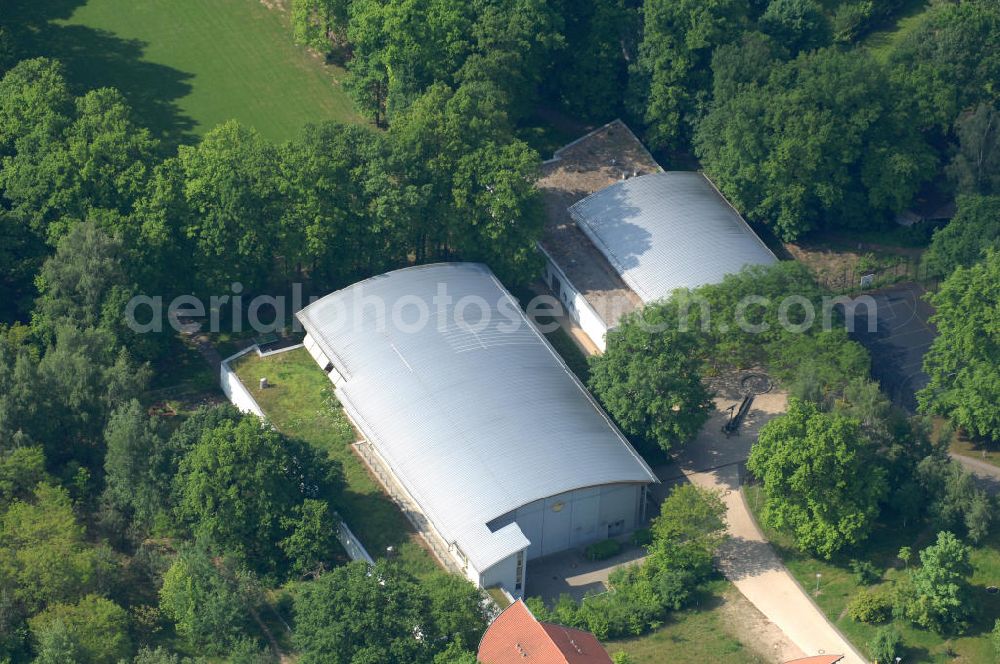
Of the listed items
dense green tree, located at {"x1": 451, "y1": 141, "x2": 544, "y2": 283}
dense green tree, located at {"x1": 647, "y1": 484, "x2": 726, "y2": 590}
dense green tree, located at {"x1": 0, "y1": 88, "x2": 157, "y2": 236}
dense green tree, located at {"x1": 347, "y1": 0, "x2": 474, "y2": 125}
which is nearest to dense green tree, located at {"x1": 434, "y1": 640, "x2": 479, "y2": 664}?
dense green tree, located at {"x1": 647, "y1": 484, "x2": 726, "y2": 590}

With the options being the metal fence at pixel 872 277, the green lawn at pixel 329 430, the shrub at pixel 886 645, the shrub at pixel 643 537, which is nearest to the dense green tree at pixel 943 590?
the shrub at pixel 886 645

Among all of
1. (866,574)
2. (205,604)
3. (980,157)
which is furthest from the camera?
(980,157)

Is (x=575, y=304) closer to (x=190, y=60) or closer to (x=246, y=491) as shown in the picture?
(x=246, y=491)

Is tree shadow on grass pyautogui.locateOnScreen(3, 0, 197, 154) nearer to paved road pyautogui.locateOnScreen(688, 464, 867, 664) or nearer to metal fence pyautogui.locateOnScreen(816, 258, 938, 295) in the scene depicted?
metal fence pyautogui.locateOnScreen(816, 258, 938, 295)

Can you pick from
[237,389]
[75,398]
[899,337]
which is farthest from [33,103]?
[899,337]

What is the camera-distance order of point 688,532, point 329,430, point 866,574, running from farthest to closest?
point 329,430, point 688,532, point 866,574

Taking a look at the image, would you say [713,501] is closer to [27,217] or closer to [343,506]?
[343,506]
